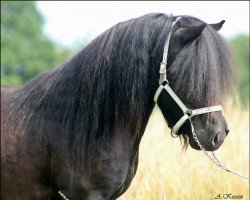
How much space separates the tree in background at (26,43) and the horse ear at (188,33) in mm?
30771

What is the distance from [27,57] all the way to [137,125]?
34.7 m

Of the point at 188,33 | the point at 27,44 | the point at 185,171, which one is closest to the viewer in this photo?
the point at 188,33

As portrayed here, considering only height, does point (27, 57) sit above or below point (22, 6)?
below

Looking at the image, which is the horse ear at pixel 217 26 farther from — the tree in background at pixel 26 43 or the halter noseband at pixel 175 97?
the tree in background at pixel 26 43

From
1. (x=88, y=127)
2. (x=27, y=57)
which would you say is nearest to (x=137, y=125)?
(x=88, y=127)

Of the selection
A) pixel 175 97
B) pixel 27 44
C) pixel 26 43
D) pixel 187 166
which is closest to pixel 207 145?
pixel 175 97

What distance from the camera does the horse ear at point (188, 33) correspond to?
9.91ft

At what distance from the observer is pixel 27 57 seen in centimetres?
3675

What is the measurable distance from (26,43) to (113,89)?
36.5 metres

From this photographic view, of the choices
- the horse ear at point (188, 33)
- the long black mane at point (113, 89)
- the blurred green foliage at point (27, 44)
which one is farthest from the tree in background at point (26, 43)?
the horse ear at point (188, 33)

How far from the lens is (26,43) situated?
38.4 meters

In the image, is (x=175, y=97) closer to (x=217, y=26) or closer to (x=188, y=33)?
(x=188, y=33)

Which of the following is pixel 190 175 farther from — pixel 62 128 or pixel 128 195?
pixel 62 128

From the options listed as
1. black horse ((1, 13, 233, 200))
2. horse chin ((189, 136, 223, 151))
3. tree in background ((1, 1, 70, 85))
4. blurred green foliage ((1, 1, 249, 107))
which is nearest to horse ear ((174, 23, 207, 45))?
black horse ((1, 13, 233, 200))
